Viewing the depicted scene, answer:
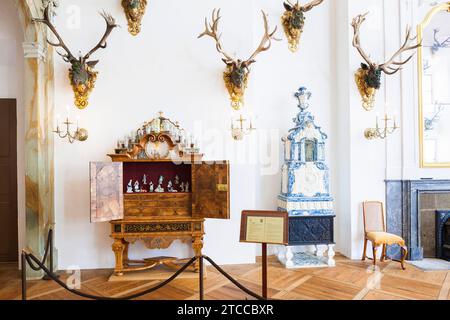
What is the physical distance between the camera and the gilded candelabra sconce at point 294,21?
543 cm

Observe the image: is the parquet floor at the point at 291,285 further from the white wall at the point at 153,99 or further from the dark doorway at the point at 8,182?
the white wall at the point at 153,99

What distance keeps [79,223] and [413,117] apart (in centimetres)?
611

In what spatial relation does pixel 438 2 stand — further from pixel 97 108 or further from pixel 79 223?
pixel 79 223

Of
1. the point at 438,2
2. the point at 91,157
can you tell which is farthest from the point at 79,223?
the point at 438,2

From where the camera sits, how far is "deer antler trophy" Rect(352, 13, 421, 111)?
5.13m

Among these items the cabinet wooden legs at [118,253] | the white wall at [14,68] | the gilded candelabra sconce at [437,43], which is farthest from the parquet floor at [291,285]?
the gilded candelabra sconce at [437,43]

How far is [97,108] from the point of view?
4.95 meters

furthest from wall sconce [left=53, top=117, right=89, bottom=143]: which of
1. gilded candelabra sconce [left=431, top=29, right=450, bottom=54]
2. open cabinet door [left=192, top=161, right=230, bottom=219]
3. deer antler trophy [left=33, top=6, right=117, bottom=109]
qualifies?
gilded candelabra sconce [left=431, top=29, right=450, bottom=54]

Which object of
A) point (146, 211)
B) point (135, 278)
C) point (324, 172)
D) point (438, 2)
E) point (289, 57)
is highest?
point (438, 2)

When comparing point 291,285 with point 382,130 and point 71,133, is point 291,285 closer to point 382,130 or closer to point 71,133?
point 382,130

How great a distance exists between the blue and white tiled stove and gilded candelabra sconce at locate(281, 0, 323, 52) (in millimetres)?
1223

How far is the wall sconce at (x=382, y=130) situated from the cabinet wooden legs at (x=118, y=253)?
4495mm

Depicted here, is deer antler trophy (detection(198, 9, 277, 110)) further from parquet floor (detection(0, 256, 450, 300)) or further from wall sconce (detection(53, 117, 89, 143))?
parquet floor (detection(0, 256, 450, 300))
